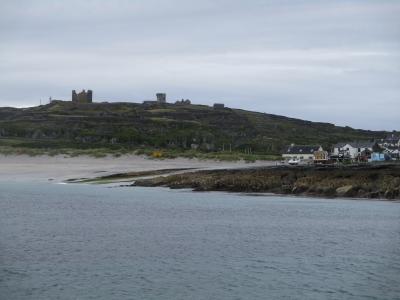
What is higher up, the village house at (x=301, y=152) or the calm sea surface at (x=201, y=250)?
the village house at (x=301, y=152)

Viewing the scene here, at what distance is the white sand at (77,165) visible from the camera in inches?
3489

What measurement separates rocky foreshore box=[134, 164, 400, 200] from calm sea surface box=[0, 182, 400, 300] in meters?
2.58

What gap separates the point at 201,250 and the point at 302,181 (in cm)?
3202

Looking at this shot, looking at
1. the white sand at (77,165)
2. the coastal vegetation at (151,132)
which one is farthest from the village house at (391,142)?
the white sand at (77,165)

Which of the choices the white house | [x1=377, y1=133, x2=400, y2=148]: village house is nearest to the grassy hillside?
the white house

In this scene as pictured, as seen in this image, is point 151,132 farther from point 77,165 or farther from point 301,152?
point 77,165

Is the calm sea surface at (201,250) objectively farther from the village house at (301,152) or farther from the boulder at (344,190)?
the village house at (301,152)

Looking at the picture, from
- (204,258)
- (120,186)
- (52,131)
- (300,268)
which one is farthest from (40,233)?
(52,131)

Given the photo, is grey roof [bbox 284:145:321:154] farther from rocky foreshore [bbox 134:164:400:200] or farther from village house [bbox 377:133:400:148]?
rocky foreshore [bbox 134:164:400:200]

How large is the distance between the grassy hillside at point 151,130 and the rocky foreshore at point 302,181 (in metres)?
45.4

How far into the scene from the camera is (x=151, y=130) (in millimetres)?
151375

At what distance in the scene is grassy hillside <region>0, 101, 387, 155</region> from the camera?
133500 mm

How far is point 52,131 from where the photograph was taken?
142750mm

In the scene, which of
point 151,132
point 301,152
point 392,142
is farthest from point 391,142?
point 151,132
